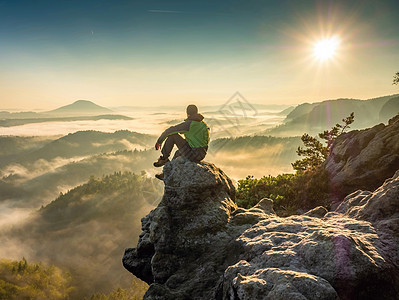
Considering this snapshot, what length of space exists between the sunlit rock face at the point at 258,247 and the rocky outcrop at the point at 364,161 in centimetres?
393

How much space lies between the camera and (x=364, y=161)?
47.2 ft

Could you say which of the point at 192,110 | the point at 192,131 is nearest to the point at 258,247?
the point at 192,131

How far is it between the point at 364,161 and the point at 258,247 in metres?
10.7

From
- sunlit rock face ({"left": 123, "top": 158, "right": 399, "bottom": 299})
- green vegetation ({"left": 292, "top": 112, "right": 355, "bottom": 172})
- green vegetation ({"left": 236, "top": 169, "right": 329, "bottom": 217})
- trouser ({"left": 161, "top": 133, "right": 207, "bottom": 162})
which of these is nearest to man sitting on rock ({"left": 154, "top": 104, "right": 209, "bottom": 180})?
trouser ({"left": 161, "top": 133, "right": 207, "bottom": 162})

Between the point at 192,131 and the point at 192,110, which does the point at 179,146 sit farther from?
the point at 192,110

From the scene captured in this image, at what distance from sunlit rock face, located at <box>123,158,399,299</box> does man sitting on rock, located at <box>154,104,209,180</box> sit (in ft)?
2.44

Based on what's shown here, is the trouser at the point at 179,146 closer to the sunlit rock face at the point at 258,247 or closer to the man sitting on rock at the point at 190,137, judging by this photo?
the man sitting on rock at the point at 190,137

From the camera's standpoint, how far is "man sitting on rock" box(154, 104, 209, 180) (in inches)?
471

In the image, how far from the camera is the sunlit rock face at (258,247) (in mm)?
5344

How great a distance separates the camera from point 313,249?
6.16m

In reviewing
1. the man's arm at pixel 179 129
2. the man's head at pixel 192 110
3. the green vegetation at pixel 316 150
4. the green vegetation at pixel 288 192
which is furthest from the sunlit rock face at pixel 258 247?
the green vegetation at pixel 316 150

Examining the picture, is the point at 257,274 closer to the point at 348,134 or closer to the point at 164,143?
the point at 164,143

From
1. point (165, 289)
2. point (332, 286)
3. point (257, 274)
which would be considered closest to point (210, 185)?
point (165, 289)

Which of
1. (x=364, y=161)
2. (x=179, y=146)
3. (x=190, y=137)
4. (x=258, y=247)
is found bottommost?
(x=258, y=247)
